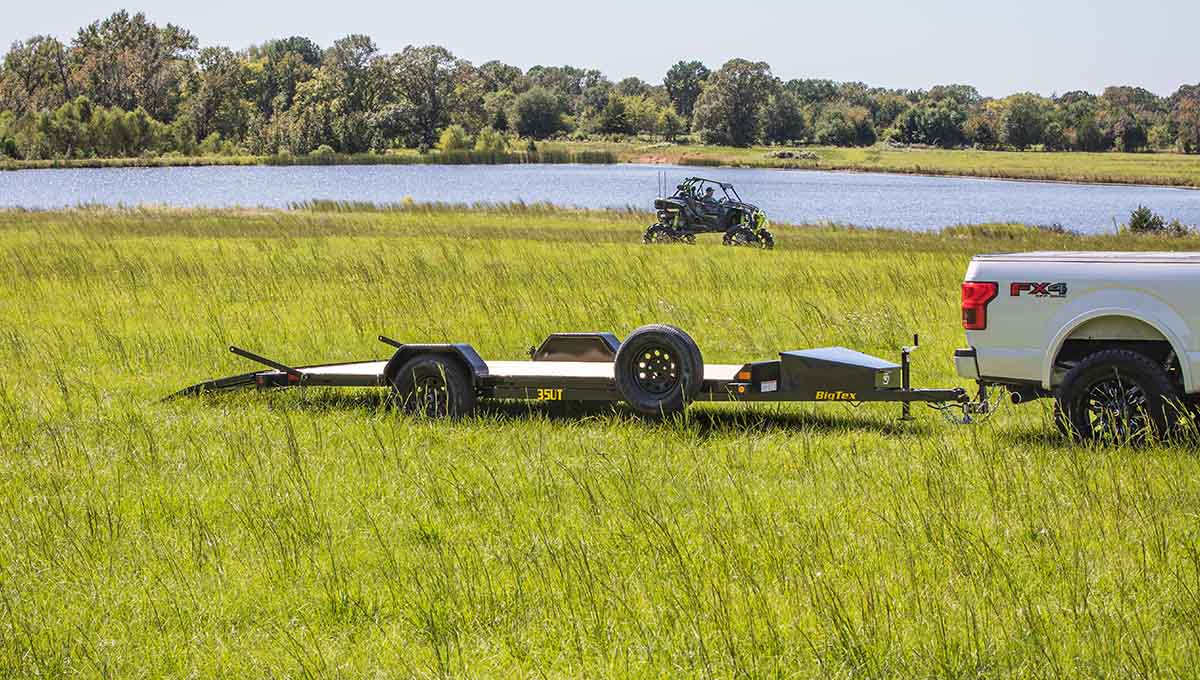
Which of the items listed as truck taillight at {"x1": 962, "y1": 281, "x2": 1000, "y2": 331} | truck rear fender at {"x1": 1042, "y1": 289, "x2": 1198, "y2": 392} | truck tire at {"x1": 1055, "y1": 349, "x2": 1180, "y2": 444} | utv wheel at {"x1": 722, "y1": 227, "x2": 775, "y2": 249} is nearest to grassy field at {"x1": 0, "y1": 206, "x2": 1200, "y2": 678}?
truck tire at {"x1": 1055, "y1": 349, "x2": 1180, "y2": 444}

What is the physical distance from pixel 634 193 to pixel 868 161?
8067 centimetres

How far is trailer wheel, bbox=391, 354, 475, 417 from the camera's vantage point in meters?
11.1

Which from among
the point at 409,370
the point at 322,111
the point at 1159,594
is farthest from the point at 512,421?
the point at 322,111

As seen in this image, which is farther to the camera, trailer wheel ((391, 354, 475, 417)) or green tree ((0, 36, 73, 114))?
green tree ((0, 36, 73, 114))

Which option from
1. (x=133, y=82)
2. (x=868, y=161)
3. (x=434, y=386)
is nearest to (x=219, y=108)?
(x=133, y=82)

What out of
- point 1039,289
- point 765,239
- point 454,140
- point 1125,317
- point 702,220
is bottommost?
point 765,239

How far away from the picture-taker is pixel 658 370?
35.8 feet

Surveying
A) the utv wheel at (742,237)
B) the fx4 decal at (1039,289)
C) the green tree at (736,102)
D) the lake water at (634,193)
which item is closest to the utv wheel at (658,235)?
the utv wheel at (742,237)

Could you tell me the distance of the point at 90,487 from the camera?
9031mm

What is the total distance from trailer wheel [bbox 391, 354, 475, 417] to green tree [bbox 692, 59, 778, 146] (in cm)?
18533

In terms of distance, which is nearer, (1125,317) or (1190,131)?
(1125,317)

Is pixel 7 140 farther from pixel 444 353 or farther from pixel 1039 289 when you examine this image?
pixel 1039 289

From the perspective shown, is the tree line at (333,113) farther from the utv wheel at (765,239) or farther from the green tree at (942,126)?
the utv wheel at (765,239)

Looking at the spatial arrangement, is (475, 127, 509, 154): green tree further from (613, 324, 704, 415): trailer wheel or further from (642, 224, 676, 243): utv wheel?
(613, 324, 704, 415): trailer wheel
